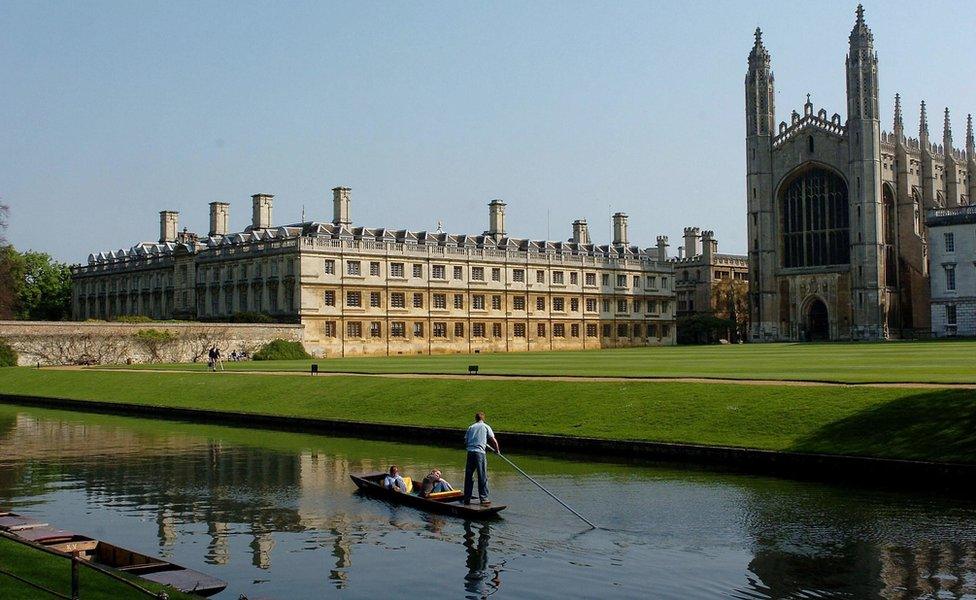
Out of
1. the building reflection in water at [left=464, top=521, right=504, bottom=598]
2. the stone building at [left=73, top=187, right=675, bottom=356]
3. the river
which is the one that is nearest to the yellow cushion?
the river

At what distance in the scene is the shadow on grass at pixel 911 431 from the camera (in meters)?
21.1

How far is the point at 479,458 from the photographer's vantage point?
18.5 meters

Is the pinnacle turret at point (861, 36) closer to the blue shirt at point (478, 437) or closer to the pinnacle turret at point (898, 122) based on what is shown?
the pinnacle turret at point (898, 122)

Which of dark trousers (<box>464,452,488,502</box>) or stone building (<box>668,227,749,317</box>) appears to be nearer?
dark trousers (<box>464,452,488,502</box>)

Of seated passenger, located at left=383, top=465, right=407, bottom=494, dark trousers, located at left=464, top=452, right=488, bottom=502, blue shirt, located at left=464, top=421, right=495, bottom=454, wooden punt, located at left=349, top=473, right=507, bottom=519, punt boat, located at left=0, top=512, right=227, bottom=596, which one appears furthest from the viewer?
seated passenger, located at left=383, top=465, right=407, bottom=494

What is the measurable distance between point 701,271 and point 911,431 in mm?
91180

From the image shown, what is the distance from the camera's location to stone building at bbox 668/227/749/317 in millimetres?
111500

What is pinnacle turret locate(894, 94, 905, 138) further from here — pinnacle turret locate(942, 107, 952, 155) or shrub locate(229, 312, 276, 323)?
shrub locate(229, 312, 276, 323)

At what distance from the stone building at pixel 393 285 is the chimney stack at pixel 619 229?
0.14 m

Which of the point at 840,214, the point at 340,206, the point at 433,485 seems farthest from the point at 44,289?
the point at 433,485

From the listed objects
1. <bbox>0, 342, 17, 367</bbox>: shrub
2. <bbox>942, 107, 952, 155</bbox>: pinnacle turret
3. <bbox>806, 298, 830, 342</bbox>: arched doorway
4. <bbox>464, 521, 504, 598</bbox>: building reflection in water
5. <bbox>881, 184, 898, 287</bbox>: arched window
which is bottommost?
<bbox>464, 521, 504, 598</bbox>: building reflection in water

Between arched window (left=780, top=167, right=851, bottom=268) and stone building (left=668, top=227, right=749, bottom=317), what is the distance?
14.8m

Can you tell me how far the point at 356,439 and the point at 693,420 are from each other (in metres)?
9.76

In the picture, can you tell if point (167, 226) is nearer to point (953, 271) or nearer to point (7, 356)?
point (7, 356)
